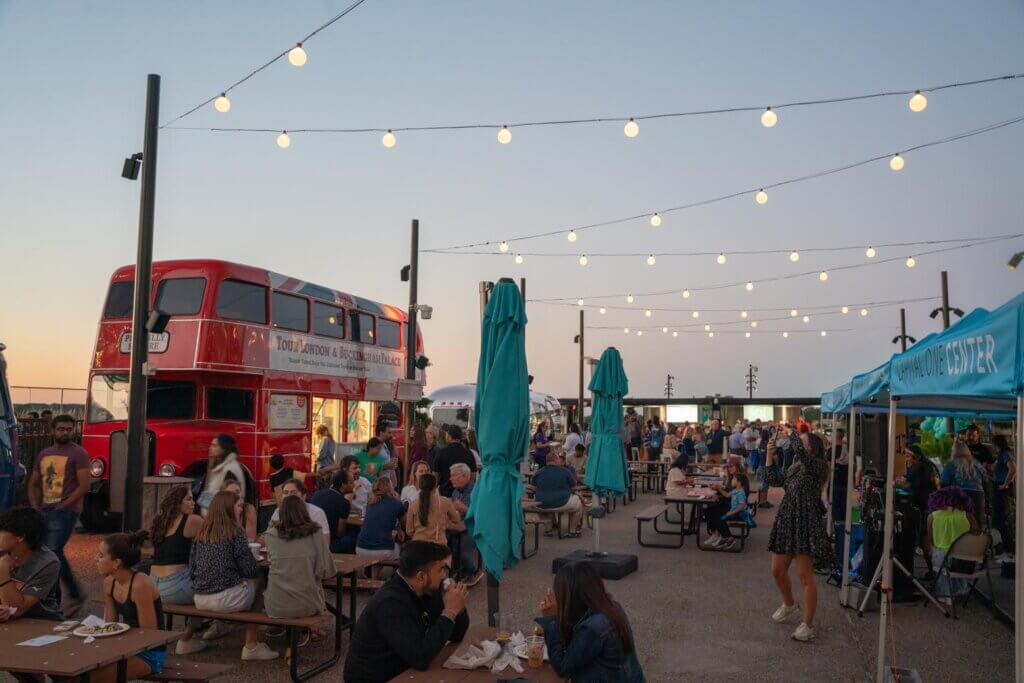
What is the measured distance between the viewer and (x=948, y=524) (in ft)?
25.2

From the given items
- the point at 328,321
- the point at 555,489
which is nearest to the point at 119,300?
the point at 328,321

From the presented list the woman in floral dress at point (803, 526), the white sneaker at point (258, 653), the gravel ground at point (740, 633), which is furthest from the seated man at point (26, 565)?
the woman in floral dress at point (803, 526)

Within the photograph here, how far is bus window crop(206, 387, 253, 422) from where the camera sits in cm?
1192

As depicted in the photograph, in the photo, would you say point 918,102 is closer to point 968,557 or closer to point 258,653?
point 968,557

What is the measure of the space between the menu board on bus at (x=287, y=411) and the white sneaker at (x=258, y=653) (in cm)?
683

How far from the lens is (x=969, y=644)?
6.59 meters

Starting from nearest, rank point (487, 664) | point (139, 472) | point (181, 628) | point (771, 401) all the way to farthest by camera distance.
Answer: point (487, 664) < point (181, 628) < point (139, 472) < point (771, 401)

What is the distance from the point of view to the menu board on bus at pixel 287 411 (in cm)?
1263

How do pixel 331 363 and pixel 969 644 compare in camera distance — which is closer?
pixel 969 644

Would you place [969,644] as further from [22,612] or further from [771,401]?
[771,401]

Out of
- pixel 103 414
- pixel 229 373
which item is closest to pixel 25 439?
pixel 103 414

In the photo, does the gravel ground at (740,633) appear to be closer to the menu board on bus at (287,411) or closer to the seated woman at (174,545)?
the seated woman at (174,545)

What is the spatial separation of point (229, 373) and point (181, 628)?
A: 5.49 meters

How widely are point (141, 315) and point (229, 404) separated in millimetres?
2801
